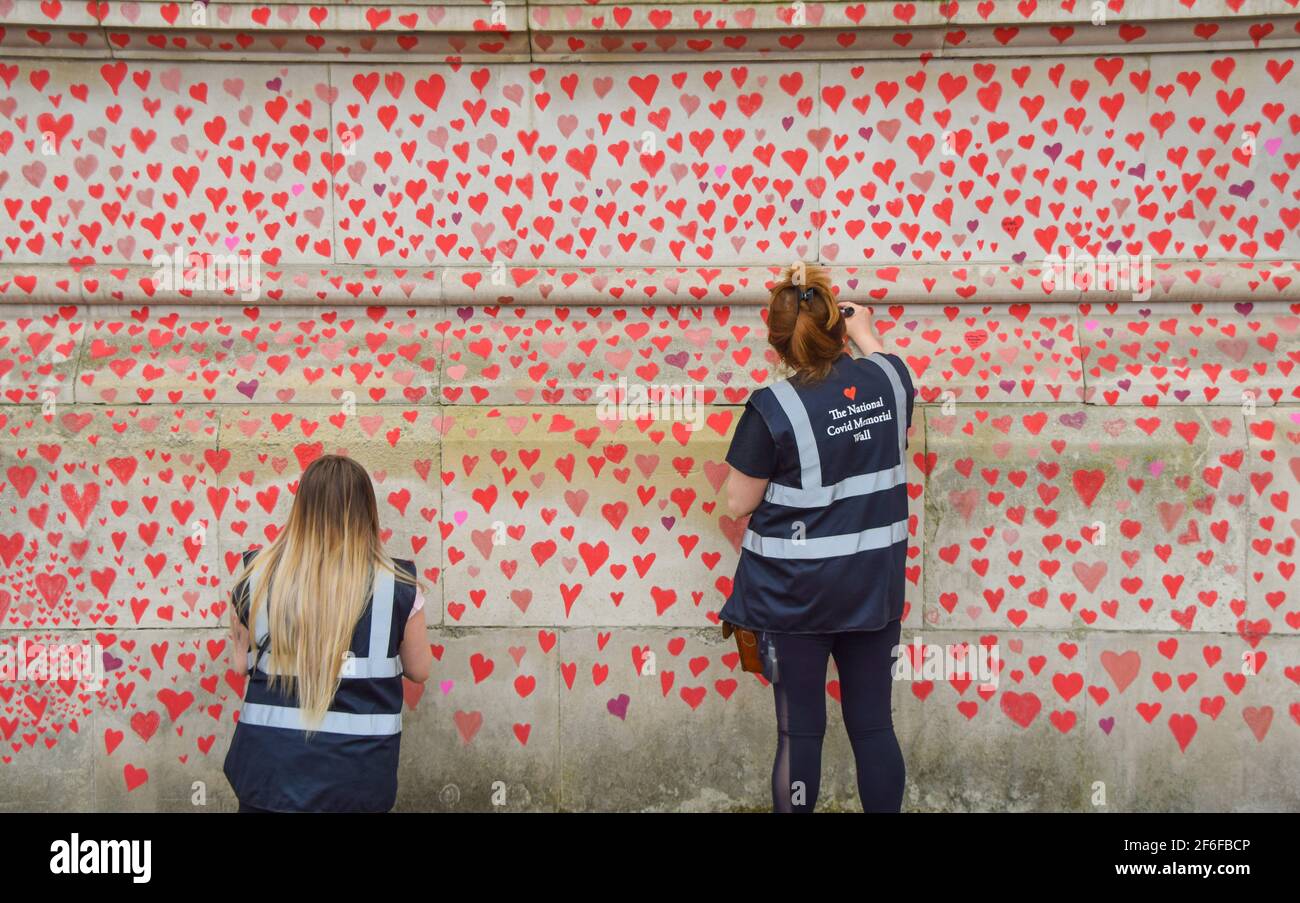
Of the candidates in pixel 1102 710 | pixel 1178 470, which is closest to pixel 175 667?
pixel 1102 710

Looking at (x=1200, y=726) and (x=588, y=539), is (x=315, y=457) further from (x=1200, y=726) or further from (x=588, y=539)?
(x=1200, y=726)

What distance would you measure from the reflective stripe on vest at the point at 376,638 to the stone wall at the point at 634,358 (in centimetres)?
139

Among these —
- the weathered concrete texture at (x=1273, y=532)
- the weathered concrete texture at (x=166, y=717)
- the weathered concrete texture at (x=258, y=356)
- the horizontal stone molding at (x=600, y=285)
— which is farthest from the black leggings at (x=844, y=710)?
the weathered concrete texture at (x=166, y=717)

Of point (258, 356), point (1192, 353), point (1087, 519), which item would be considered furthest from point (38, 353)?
point (1192, 353)

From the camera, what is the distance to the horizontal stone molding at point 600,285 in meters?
4.67

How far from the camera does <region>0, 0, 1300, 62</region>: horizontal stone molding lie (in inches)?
180

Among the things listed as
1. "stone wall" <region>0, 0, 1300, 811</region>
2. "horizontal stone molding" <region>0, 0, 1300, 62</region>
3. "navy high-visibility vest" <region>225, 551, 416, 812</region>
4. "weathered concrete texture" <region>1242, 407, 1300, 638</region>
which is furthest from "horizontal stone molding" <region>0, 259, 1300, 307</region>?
"navy high-visibility vest" <region>225, 551, 416, 812</region>

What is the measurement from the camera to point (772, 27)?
15.1ft

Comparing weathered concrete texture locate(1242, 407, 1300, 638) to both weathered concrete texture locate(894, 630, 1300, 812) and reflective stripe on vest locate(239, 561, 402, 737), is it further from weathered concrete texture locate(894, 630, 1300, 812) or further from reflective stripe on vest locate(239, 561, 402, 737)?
reflective stripe on vest locate(239, 561, 402, 737)

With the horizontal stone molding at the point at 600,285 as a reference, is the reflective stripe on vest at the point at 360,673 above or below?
below

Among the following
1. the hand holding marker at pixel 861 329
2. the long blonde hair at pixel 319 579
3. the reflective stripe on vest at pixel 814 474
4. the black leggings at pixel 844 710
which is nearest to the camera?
the long blonde hair at pixel 319 579

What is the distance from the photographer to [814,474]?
3.50m

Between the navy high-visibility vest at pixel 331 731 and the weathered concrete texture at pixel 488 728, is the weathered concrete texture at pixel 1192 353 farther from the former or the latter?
the navy high-visibility vest at pixel 331 731

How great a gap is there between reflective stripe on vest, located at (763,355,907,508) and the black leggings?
1.50 ft
